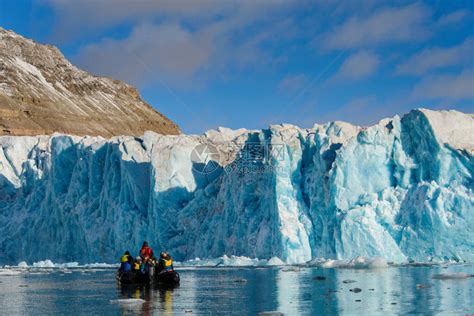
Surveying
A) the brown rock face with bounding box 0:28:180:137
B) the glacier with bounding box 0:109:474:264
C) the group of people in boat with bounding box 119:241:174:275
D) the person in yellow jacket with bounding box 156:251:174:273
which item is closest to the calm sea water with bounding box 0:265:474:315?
the group of people in boat with bounding box 119:241:174:275

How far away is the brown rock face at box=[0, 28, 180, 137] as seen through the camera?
256 ft

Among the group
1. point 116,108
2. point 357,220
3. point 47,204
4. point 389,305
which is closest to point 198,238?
point 357,220

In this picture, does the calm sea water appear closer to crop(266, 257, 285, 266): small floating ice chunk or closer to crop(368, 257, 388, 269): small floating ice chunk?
crop(368, 257, 388, 269): small floating ice chunk

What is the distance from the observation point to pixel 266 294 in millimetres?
15742

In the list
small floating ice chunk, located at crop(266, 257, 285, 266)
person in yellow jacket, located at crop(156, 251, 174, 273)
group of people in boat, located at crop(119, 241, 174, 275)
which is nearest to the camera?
person in yellow jacket, located at crop(156, 251, 174, 273)

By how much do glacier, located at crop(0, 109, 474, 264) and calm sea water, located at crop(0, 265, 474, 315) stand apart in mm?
2014

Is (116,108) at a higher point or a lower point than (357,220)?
higher

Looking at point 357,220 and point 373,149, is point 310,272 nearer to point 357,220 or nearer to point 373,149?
point 357,220

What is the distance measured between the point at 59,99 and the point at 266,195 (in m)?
64.7

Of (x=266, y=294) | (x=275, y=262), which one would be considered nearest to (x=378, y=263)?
(x=275, y=262)

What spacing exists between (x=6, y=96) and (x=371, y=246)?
206ft

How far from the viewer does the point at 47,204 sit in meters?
33.9

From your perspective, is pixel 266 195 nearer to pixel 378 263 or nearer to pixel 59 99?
pixel 378 263

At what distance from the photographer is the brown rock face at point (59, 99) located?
256 feet
